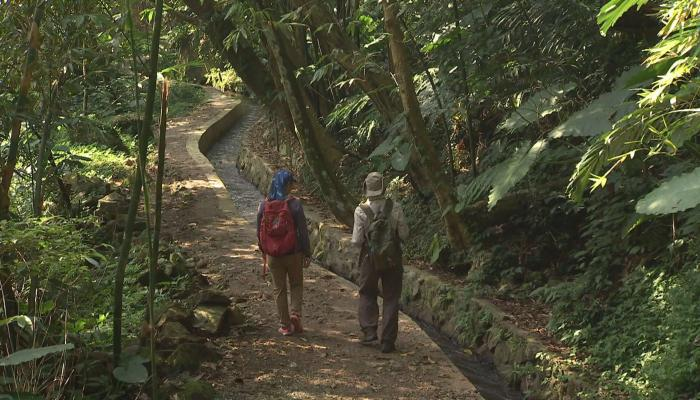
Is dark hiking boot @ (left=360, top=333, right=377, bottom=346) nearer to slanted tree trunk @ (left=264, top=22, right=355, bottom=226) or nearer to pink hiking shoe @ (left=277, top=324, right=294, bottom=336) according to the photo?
pink hiking shoe @ (left=277, top=324, right=294, bottom=336)

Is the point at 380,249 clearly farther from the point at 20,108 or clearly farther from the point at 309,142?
the point at 309,142

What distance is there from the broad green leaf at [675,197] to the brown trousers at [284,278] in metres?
3.68

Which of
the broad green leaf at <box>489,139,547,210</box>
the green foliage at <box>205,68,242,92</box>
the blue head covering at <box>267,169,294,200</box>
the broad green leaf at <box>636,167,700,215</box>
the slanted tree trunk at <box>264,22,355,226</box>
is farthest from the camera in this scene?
the green foliage at <box>205,68,242,92</box>

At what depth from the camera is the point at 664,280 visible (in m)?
6.63

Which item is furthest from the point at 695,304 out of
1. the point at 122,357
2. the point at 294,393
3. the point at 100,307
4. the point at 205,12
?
the point at 205,12

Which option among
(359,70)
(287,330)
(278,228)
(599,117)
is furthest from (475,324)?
(359,70)

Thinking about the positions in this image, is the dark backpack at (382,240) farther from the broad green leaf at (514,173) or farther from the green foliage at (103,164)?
the green foliage at (103,164)

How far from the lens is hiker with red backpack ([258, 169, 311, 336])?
6.96 meters

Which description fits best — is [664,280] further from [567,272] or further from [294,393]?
[294,393]

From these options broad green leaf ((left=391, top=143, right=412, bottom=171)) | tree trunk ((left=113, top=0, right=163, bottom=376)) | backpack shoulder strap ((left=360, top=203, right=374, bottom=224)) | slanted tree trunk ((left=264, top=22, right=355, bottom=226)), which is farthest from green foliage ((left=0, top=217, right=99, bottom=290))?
slanted tree trunk ((left=264, top=22, right=355, bottom=226))

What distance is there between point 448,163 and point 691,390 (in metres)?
→ 6.59

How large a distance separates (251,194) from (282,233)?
1010cm

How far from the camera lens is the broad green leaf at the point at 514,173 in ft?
19.3

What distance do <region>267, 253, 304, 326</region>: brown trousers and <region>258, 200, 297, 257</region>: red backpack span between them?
102mm
